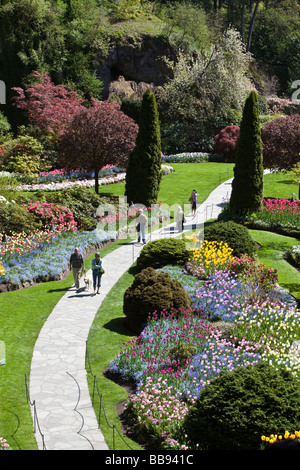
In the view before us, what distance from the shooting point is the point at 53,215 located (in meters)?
21.6

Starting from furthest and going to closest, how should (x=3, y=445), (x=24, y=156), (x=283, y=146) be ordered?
(x=24, y=156) → (x=283, y=146) → (x=3, y=445)

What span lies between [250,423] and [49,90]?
3163 cm

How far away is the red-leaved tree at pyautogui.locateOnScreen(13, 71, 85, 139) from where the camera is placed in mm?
33281

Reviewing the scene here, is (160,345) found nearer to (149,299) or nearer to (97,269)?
(149,299)

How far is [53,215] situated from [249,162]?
30.0 feet

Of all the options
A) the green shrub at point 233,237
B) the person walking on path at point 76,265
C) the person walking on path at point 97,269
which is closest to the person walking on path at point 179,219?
the green shrub at point 233,237

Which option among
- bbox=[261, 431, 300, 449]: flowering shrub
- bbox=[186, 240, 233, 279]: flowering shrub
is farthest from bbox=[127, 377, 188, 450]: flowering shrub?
bbox=[186, 240, 233, 279]: flowering shrub

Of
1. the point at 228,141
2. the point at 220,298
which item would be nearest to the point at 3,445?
the point at 220,298

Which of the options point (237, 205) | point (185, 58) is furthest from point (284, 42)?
point (237, 205)

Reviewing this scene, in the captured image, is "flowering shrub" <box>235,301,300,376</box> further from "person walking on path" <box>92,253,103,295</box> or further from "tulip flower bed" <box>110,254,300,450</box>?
"person walking on path" <box>92,253,103,295</box>

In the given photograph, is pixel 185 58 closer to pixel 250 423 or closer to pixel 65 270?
pixel 65 270

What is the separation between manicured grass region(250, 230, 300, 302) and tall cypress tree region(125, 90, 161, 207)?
17.4 feet

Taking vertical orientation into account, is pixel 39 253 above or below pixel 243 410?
above

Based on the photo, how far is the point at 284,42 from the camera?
65062 mm
